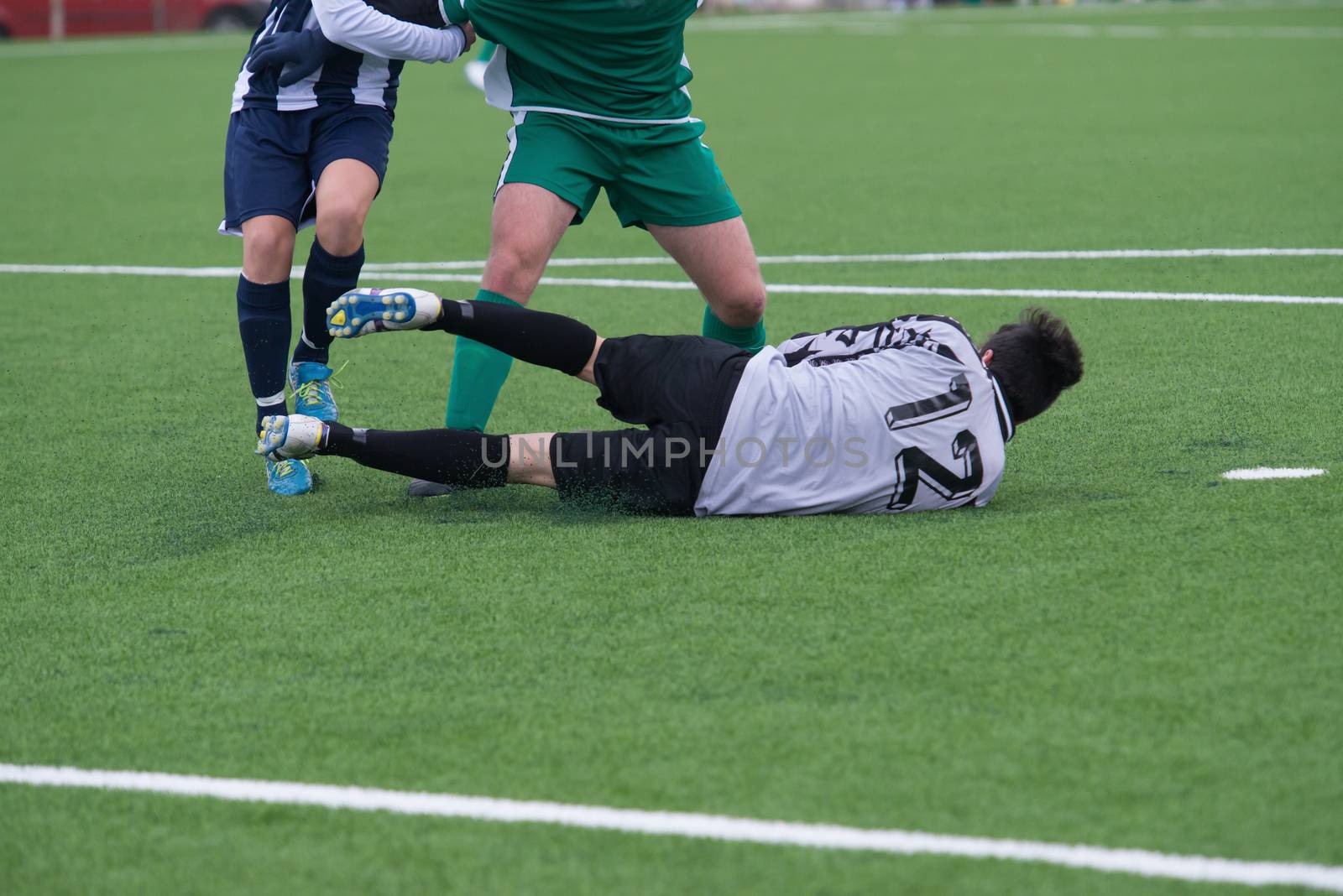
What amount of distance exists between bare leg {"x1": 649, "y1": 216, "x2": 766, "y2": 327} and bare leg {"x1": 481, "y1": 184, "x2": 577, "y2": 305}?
37 cm

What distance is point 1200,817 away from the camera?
2748 millimetres

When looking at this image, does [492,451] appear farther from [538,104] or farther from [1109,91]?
[1109,91]

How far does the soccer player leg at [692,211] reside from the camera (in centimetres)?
503

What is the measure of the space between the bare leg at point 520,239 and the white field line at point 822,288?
9.78ft

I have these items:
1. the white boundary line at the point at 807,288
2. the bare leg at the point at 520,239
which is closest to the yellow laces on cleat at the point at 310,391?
the bare leg at the point at 520,239

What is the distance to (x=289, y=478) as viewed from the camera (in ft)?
16.3

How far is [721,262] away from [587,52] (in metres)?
0.75

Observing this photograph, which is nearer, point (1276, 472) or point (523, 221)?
point (1276, 472)

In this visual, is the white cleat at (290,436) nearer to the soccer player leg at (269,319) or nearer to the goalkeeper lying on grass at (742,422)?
the goalkeeper lying on grass at (742,422)

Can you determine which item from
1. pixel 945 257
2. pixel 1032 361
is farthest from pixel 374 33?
pixel 945 257

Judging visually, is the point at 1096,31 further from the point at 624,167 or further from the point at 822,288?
the point at 624,167

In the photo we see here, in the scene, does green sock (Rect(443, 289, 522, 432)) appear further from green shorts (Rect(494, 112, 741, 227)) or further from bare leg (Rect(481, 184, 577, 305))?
green shorts (Rect(494, 112, 741, 227))

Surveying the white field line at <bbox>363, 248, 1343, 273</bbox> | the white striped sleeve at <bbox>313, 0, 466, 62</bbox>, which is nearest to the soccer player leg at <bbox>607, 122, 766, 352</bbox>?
the white striped sleeve at <bbox>313, 0, 466, 62</bbox>

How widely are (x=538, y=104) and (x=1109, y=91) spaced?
12.8 metres
